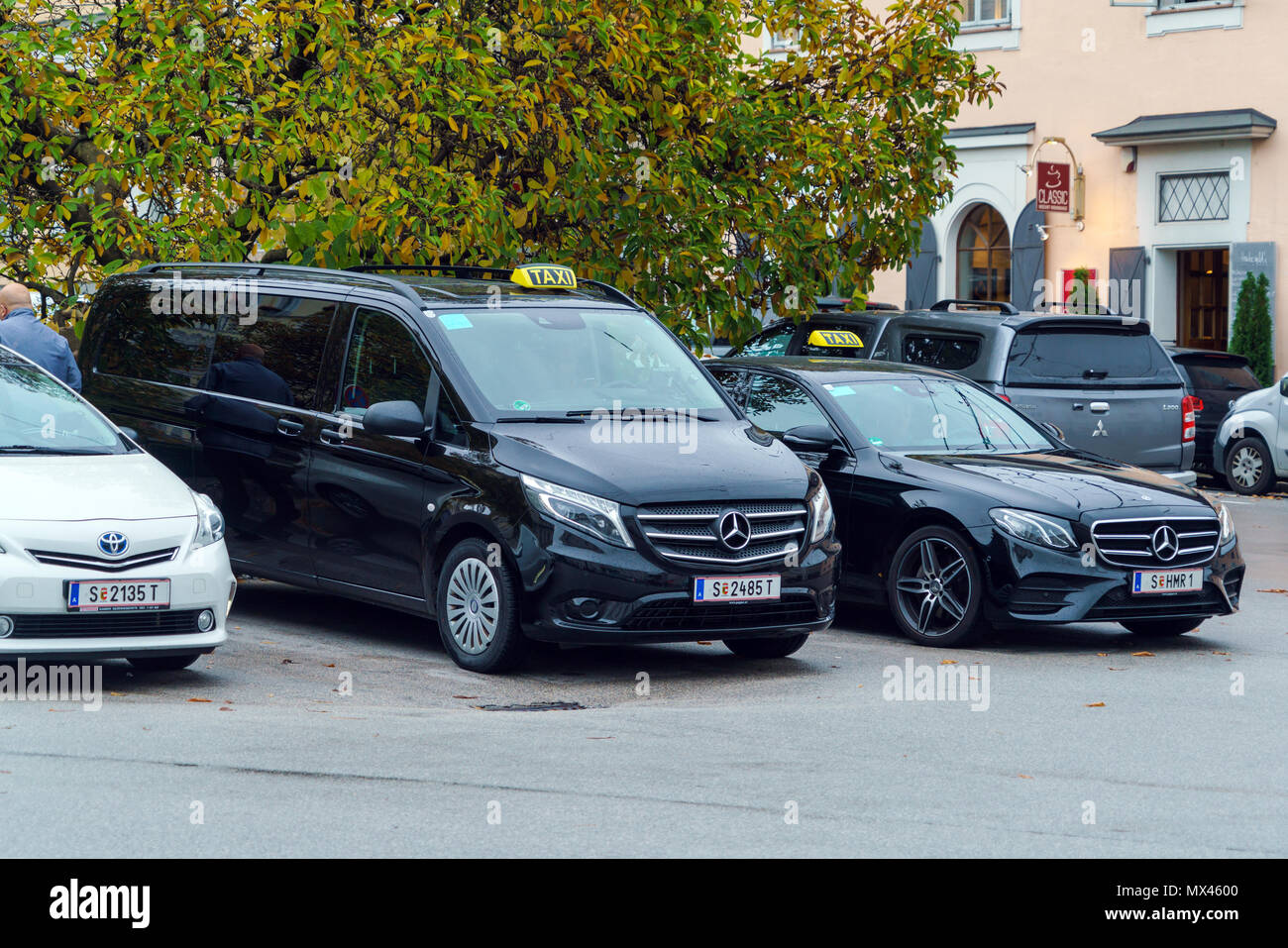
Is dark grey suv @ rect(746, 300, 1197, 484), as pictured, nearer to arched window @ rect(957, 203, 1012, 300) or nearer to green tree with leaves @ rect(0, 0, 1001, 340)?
green tree with leaves @ rect(0, 0, 1001, 340)

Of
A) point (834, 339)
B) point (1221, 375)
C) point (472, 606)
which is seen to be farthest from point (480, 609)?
point (1221, 375)

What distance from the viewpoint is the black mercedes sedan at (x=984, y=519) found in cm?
1038

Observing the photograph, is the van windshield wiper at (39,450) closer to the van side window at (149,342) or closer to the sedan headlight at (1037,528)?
the van side window at (149,342)

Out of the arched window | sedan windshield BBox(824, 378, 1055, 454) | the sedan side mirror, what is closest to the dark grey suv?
sedan windshield BBox(824, 378, 1055, 454)

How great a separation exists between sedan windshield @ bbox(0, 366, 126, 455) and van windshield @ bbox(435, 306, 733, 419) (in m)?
1.85

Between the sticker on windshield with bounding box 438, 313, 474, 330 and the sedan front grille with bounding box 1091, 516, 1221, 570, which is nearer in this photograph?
the sticker on windshield with bounding box 438, 313, 474, 330

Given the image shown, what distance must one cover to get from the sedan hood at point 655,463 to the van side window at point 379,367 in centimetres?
77

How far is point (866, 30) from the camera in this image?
17609 mm

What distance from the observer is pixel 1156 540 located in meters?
10.5

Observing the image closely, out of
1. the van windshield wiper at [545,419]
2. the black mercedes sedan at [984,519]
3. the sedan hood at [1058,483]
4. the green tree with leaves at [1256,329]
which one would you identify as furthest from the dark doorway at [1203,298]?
the van windshield wiper at [545,419]

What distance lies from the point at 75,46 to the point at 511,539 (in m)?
7.66

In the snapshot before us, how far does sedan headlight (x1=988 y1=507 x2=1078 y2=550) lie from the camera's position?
10375mm

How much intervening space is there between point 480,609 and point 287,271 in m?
3.01
